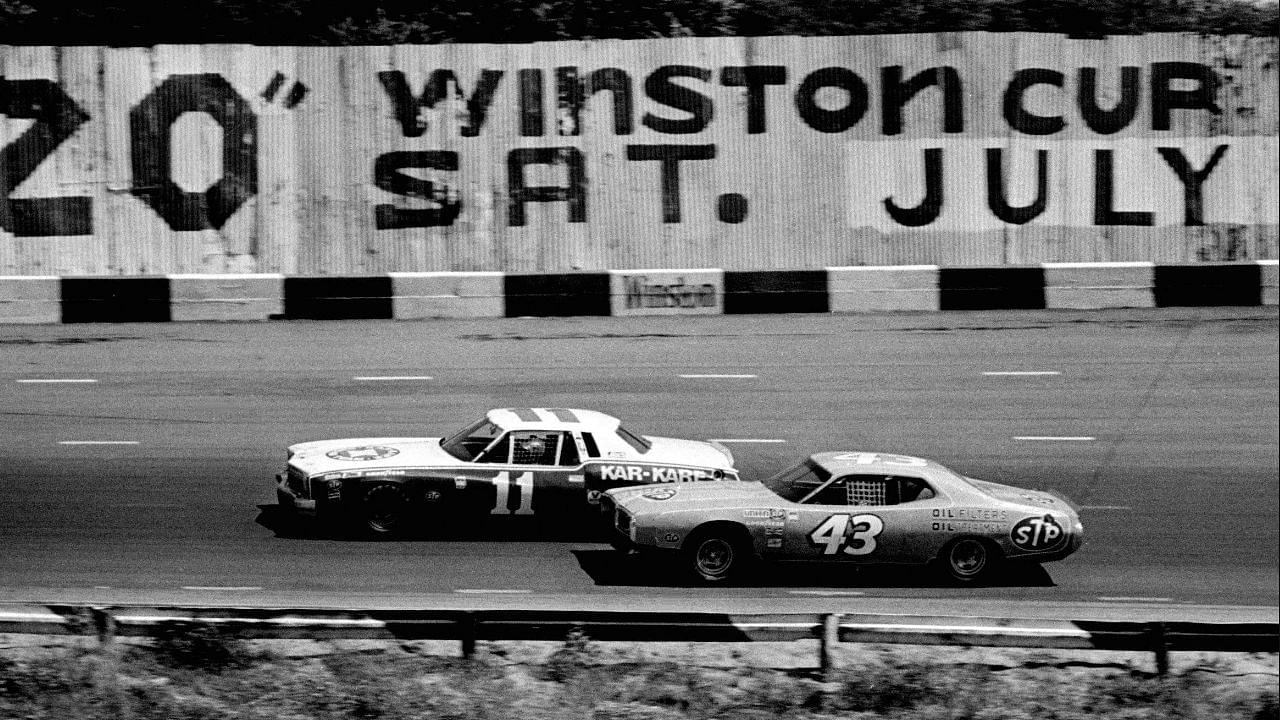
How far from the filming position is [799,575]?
9.84 metres

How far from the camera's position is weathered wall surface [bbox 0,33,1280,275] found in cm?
874

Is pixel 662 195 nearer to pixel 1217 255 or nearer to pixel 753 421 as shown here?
pixel 753 421

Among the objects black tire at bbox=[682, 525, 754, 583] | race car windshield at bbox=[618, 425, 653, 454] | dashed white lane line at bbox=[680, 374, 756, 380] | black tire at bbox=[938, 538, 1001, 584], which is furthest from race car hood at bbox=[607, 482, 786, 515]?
dashed white lane line at bbox=[680, 374, 756, 380]

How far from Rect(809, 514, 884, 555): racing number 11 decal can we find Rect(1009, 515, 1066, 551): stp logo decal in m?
0.93

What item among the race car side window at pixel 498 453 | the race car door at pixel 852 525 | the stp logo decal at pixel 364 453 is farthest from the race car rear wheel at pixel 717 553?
the stp logo decal at pixel 364 453

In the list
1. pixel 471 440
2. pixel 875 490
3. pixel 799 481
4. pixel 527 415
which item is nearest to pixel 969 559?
pixel 875 490

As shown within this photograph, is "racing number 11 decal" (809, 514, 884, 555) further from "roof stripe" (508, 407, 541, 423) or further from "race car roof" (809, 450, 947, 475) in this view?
"roof stripe" (508, 407, 541, 423)

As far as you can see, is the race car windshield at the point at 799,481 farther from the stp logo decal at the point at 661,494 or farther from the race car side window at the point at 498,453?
the race car side window at the point at 498,453

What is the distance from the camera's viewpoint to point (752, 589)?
30.9 ft

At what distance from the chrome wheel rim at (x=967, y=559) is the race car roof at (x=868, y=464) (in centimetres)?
63

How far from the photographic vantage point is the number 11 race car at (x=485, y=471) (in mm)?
9953

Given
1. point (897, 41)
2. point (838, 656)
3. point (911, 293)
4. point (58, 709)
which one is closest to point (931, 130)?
point (897, 41)

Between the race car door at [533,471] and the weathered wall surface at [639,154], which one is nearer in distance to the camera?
the weathered wall surface at [639,154]

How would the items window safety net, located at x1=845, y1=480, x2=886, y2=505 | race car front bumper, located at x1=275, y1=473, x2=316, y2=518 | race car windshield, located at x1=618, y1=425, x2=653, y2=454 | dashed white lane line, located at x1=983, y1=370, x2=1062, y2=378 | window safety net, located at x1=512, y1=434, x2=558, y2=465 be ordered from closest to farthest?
window safety net, located at x1=845, y1=480, x2=886, y2=505, race car front bumper, located at x1=275, y1=473, x2=316, y2=518, window safety net, located at x1=512, y1=434, x2=558, y2=465, race car windshield, located at x1=618, y1=425, x2=653, y2=454, dashed white lane line, located at x1=983, y1=370, x2=1062, y2=378
